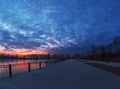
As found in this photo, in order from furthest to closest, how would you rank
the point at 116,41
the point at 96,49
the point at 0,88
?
the point at 96,49 → the point at 116,41 → the point at 0,88

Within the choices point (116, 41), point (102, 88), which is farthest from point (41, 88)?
point (116, 41)

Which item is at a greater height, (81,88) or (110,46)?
(110,46)

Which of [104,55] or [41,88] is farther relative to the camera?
[104,55]

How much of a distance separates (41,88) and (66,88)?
1371mm

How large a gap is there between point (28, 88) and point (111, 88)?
14.8 ft

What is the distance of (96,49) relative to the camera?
18450cm

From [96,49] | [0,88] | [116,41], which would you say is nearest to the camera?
[0,88]

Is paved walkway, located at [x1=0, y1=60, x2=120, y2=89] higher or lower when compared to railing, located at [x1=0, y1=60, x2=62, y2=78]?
lower

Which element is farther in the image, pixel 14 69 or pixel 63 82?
pixel 14 69

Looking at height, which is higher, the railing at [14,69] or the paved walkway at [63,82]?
the railing at [14,69]

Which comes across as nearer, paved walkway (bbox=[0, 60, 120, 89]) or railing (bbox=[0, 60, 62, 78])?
paved walkway (bbox=[0, 60, 120, 89])

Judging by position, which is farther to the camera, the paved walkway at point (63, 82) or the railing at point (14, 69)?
the railing at point (14, 69)

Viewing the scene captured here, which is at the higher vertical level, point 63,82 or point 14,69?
point 14,69

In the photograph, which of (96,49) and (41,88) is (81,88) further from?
(96,49)
